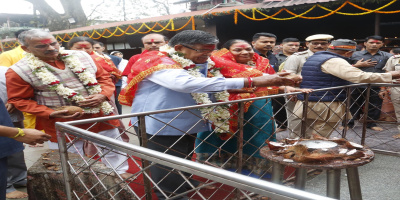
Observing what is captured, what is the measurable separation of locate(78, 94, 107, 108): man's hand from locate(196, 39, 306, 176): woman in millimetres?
1103

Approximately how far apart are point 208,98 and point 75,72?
1227mm

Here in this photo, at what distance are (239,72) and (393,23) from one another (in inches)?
329

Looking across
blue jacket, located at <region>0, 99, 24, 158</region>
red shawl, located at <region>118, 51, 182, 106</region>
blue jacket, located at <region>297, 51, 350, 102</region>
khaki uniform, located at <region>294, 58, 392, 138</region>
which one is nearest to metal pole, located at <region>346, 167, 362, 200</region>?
khaki uniform, located at <region>294, 58, 392, 138</region>

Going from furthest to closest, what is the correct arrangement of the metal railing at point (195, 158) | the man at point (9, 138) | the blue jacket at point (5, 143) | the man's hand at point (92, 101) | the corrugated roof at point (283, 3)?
the corrugated roof at point (283, 3) < the man's hand at point (92, 101) < the blue jacket at point (5, 143) < the man at point (9, 138) < the metal railing at point (195, 158)

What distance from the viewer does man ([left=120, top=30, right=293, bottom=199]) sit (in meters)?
2.22

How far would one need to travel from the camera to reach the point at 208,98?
261cm

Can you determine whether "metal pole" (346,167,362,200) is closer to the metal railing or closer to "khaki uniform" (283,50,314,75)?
the metal railing

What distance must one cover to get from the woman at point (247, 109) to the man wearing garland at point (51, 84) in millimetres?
1112

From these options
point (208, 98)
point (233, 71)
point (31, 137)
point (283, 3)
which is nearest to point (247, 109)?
point (233, 71)

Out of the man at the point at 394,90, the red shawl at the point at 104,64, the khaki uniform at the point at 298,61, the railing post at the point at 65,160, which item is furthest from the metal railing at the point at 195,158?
the red shawl at the point at 104,64

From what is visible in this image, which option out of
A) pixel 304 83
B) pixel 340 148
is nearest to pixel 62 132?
pixel 340 148

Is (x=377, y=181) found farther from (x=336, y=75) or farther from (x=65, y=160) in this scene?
(x=65, y=160)

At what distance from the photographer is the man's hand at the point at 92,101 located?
2709mm

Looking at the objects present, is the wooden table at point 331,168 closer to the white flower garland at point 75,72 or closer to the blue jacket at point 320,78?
the blue jacket at point 320,78
